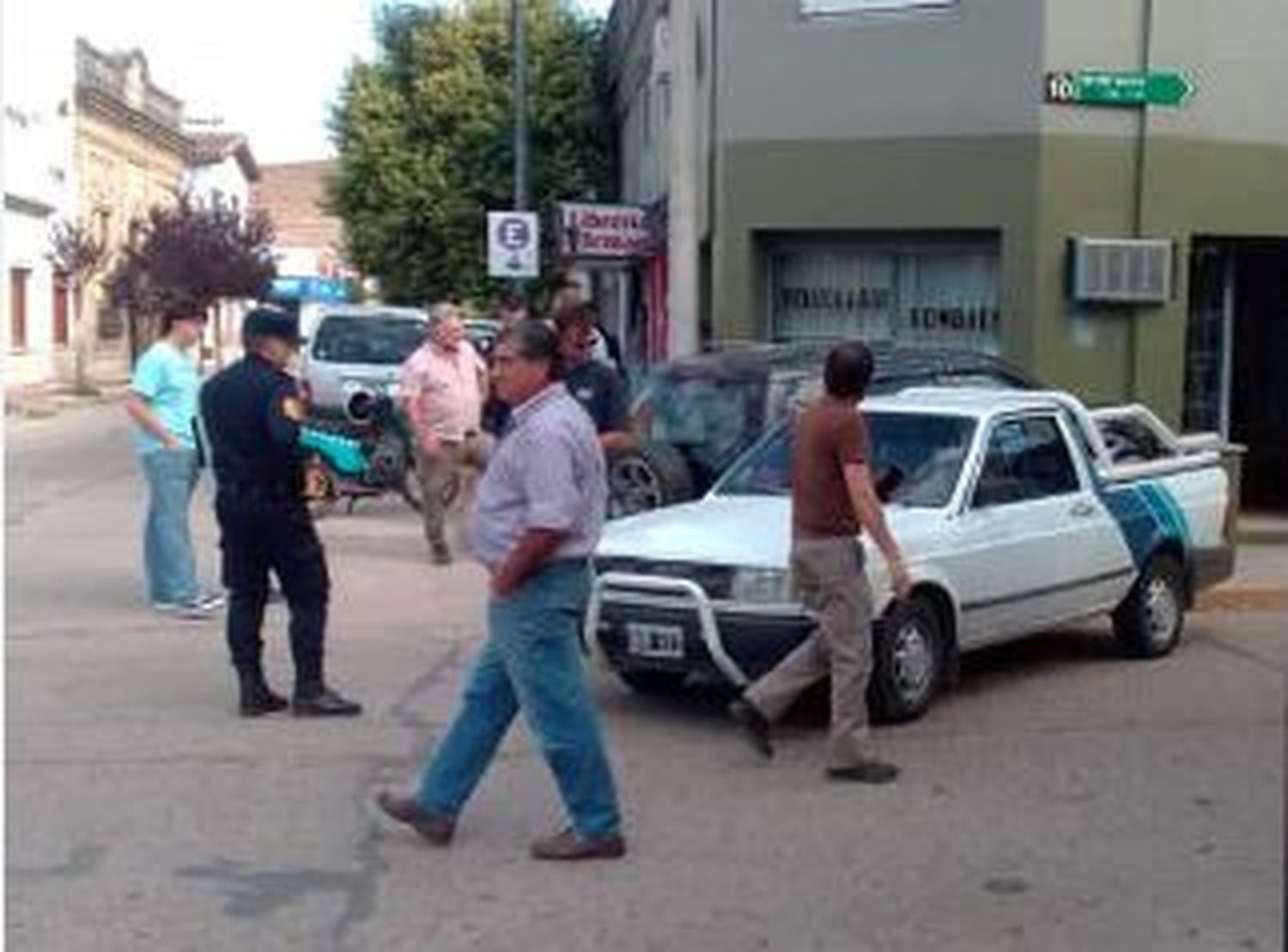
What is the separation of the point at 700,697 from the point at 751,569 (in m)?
1.16

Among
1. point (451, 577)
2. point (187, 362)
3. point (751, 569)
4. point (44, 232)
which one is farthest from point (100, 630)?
point (44, 232)

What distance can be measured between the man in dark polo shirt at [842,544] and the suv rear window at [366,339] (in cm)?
1735

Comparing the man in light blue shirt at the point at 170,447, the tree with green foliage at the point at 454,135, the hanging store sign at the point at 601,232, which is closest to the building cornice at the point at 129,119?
the tree with green foliage at the point at 454,135

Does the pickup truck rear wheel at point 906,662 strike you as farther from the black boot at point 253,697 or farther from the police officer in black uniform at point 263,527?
the black boot at point 253,697

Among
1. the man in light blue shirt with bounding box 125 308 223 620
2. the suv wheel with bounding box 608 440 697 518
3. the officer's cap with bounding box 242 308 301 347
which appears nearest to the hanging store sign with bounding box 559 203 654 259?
the suv wheel with bounding box 608 440 697 518

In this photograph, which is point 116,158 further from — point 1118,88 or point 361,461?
point 1118,88

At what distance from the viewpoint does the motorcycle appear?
19438 mm

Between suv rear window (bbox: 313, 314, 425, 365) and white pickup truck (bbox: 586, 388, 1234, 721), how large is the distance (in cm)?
1486

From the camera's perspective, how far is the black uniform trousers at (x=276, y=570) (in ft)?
31.8

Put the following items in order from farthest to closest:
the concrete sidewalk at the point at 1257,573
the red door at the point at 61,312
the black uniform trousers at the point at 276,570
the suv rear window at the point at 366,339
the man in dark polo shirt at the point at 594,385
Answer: the red door at the point at 61,312
the suv rear window at the point at 366,339
the concrete sidewalk at the point at 1257,573
the man in dark polo shirt at the point at 594,385
the black uniform trousers at the point at 276,570

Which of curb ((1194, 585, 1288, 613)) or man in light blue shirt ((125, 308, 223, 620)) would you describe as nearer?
man in light blue shirt ((125, 308, 223, 620))

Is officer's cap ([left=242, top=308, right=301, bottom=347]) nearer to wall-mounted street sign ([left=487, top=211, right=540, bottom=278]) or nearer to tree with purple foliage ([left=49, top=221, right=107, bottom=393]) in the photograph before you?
wall-mounted street sign ([left=487, top=211, right=540, bottom=278])

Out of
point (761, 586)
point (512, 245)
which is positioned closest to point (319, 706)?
point (761, 586)

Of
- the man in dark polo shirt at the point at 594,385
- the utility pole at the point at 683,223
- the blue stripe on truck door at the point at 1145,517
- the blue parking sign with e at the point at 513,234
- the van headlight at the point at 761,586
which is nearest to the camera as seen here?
the van headlight at the point at 761,586
